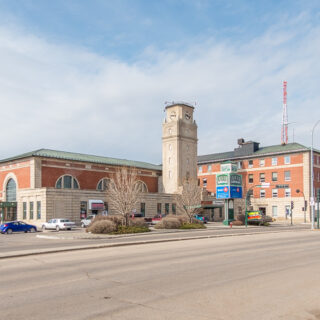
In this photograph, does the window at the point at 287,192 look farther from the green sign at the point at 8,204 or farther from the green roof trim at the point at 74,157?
the green sign at the point at 8,204

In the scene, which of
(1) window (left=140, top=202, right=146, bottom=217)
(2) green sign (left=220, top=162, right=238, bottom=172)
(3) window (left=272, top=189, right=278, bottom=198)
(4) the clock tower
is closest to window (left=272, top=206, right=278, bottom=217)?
(3) window (left=272, top=189, right=278, bottom=198)

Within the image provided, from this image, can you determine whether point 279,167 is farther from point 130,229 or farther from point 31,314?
point 31,314

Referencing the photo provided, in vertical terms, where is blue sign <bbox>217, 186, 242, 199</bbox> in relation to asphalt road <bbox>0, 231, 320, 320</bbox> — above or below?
above

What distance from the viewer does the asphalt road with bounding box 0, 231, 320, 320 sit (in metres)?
8.05

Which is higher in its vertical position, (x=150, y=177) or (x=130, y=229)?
(x=150, y=177)

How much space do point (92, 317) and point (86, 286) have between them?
3.04 metres

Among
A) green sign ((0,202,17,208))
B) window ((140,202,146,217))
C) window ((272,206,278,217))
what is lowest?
window ((272,206,278,217))

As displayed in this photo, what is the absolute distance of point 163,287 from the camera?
10.4 metres

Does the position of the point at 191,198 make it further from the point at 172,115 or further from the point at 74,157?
the point at 172,115

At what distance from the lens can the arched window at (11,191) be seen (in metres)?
62.5

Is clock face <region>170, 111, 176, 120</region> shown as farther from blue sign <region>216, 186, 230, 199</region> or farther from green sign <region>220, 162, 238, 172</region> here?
blue sign <region>216, 186, 230, 199</region>

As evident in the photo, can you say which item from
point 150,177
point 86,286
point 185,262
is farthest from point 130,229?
point 150,177

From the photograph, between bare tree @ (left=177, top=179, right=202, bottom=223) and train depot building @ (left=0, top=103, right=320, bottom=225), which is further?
train depot building @ (left=0, top=103, right=320, bottom=225)

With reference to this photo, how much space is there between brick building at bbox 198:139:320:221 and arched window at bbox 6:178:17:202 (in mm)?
40188
